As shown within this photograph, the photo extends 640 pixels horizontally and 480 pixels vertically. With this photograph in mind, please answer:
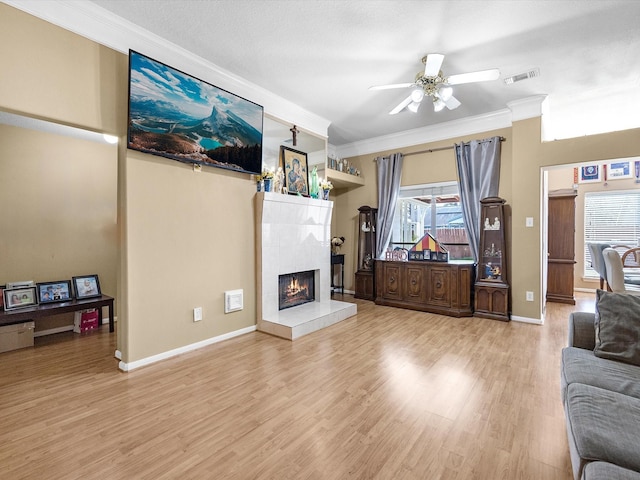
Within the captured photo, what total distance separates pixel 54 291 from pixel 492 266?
19.5 ft

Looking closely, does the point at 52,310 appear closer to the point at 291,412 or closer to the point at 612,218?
the point at 291,412

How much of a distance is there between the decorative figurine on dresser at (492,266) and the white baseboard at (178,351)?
3341 millimetres

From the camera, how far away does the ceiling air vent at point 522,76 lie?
3407 mm

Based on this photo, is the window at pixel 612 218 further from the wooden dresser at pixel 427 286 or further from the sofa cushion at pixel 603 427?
the sofa cushion at pixel 603 427

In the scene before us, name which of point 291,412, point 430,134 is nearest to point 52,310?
point 291,412

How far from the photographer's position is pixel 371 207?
5855 millimetres

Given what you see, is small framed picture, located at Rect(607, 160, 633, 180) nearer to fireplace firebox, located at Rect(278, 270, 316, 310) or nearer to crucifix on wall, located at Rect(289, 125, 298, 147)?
crucifix on wall, located at Rect(289, 125, 298, 147)

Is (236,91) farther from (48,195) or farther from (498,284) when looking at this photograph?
(498,284)

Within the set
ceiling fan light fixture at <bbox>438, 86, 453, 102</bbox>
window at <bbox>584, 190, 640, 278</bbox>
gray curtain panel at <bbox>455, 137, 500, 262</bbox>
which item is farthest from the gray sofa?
window at <bbox>584, 190, 640, 278</bbox>

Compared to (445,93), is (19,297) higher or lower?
lower

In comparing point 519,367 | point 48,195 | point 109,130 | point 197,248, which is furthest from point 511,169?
point 48,195

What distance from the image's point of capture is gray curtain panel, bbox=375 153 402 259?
5.55 m

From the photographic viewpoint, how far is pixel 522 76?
11.5 ft

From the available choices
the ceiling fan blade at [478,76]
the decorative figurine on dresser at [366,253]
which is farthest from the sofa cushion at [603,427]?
the decorative figurine on dresser at [366,253]
